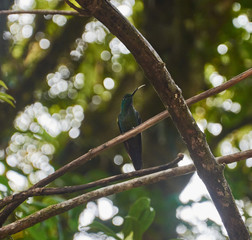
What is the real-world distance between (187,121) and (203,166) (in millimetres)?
219

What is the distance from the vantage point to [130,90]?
17.6 feet

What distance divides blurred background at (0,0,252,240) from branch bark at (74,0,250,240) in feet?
7.94

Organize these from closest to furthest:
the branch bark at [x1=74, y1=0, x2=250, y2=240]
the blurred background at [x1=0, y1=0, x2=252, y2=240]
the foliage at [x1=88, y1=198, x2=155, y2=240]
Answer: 1. the branch bark at [x1=74, y1=0, x2=250, y2=240]
2. the foliage at [x1=88, y1=198, x2=155, y2=240]
3. the blurred background at [x1=0, y1=0, x2=252, y2=240]

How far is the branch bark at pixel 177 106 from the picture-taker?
55.2 inches

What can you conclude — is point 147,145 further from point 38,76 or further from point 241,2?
point 241,2

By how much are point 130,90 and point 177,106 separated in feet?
12.6

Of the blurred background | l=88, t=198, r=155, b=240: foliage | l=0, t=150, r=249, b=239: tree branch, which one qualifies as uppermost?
the blurred background

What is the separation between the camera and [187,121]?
1.60m

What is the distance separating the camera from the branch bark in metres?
1.40

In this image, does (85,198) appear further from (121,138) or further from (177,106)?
(177,106)

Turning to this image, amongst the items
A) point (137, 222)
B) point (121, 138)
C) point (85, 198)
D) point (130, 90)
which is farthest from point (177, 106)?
point (130, 90)

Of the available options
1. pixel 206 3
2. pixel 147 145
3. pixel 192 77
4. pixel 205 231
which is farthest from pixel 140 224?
pixel 206 3

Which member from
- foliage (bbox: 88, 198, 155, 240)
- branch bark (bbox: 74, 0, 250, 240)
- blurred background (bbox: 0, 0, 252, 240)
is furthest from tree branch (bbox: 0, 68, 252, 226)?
blurred background (bbox: 0, 0, 252, 240)

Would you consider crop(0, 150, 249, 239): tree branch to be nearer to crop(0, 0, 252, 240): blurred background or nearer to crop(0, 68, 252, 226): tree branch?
crop(0, 68, 252, 226): tree branch
